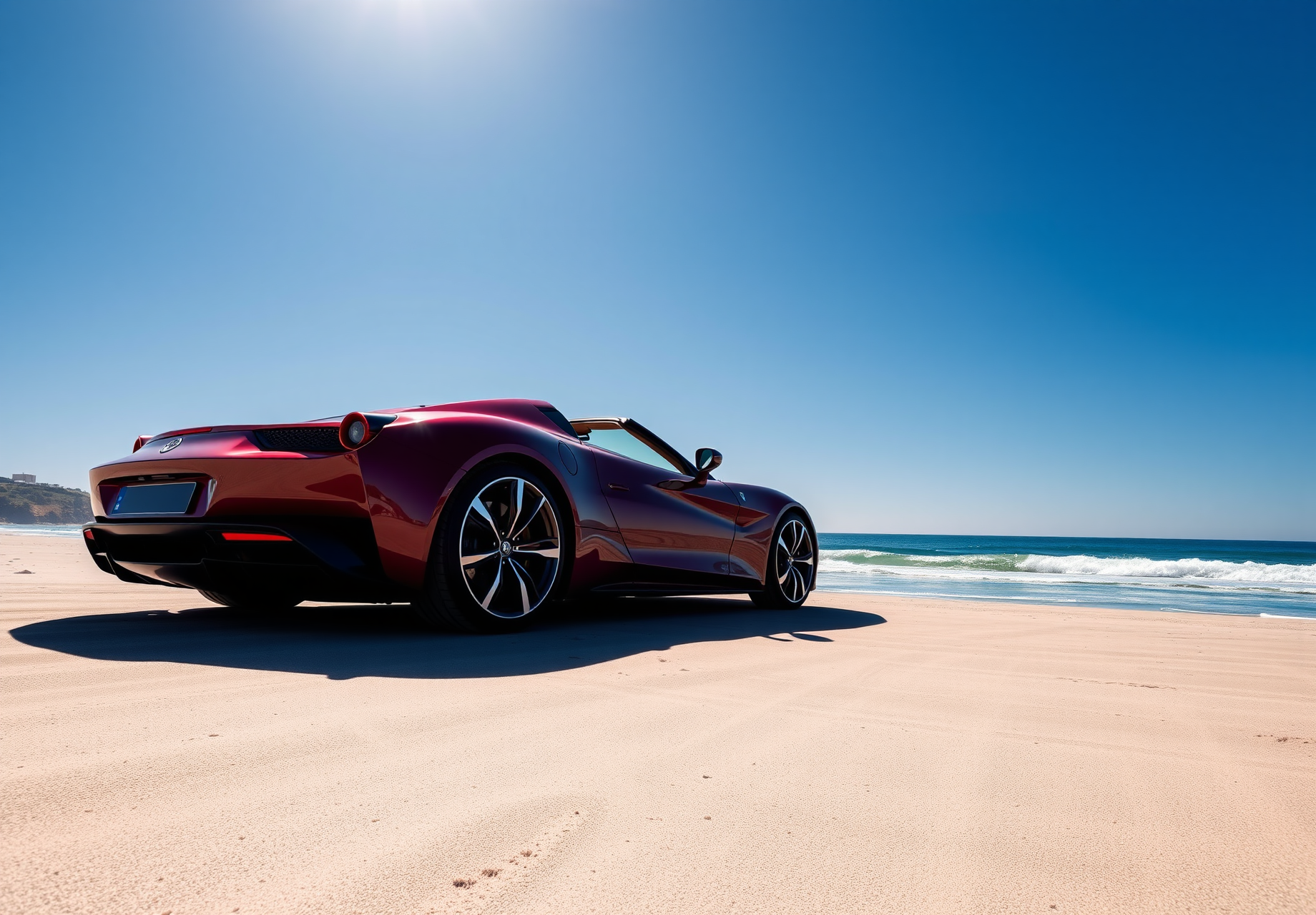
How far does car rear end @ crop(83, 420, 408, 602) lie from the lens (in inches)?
119

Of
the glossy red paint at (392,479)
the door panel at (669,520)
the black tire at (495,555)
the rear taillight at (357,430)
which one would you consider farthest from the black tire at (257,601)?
the door panel at (669,520)

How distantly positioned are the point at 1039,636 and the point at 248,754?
431cm

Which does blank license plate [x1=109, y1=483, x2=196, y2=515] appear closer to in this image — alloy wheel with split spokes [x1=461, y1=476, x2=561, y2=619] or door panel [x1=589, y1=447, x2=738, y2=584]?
alloy wheel with split spokes [x1=461, y1=476, x2=561, y2=619]

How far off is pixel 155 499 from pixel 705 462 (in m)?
3.07

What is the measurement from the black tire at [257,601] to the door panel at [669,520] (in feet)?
6.10

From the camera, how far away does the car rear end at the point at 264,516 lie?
3029 millimetres

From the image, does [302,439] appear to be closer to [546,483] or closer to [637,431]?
[546,483]

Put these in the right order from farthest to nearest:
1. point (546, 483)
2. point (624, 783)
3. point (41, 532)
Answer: point (41, 532) → point (546, 483) → point (624, 783)

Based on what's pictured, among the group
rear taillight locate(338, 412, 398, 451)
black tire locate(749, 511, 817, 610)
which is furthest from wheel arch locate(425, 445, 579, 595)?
black tire locate(749, 511, 817, 610)

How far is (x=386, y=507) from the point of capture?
10.2 feet

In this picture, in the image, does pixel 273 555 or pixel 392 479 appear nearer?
pixel 273 555

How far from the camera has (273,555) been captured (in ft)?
9.91

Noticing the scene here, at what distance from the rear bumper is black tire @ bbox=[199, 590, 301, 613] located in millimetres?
972

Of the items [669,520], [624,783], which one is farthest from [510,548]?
[624,783]
